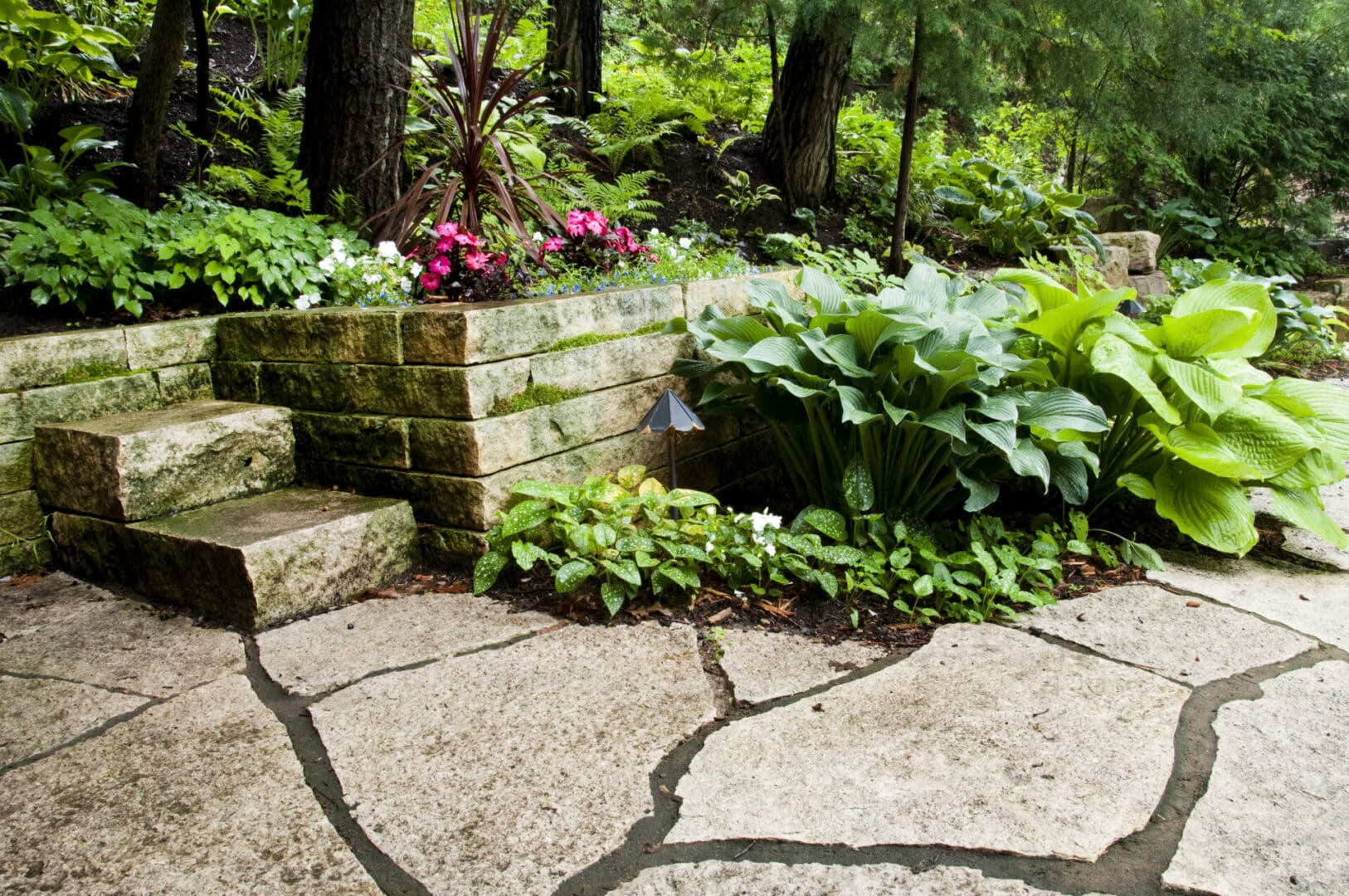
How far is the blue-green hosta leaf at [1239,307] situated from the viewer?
2.74 m

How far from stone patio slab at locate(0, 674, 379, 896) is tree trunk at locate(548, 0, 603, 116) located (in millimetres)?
4940

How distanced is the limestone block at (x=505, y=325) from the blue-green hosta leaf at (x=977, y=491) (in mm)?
1208

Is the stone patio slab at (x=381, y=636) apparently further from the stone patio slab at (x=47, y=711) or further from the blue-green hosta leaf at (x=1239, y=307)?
the blue-green hosta leaf at (x=1239, y=307)

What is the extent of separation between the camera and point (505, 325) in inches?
101

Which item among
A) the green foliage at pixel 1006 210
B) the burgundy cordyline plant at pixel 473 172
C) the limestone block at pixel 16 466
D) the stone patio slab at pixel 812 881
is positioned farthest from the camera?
the green foliage at pixel 1006 210

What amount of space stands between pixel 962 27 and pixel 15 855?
4.25 metres

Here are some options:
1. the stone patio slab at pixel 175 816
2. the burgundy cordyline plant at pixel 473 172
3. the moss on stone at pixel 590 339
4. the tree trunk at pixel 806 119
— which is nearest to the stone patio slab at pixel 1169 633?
the moss on stone at pixel 590 339

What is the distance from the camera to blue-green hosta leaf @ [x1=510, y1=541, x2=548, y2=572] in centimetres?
235

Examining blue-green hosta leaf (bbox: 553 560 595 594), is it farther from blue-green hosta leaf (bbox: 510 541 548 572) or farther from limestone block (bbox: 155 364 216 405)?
limestone block (bbox: 155 364 216 405)

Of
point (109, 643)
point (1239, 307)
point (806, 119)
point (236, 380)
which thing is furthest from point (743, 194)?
point (109, 643)

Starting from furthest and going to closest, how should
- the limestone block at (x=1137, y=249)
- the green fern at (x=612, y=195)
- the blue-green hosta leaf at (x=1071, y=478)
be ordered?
the limestone block at (x=1137, y=249) < the green fern at (x=612, y=195) < the blue-green hosta leaf at (x=1071, y=478)

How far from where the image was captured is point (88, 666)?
208 cm

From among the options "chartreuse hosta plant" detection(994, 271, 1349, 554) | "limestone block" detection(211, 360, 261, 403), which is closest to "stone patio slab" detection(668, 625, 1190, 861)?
"chartreuse hosta plant" detection(994, 271, 1349, 554)

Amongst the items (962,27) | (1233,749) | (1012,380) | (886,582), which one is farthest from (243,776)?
(962,27)
